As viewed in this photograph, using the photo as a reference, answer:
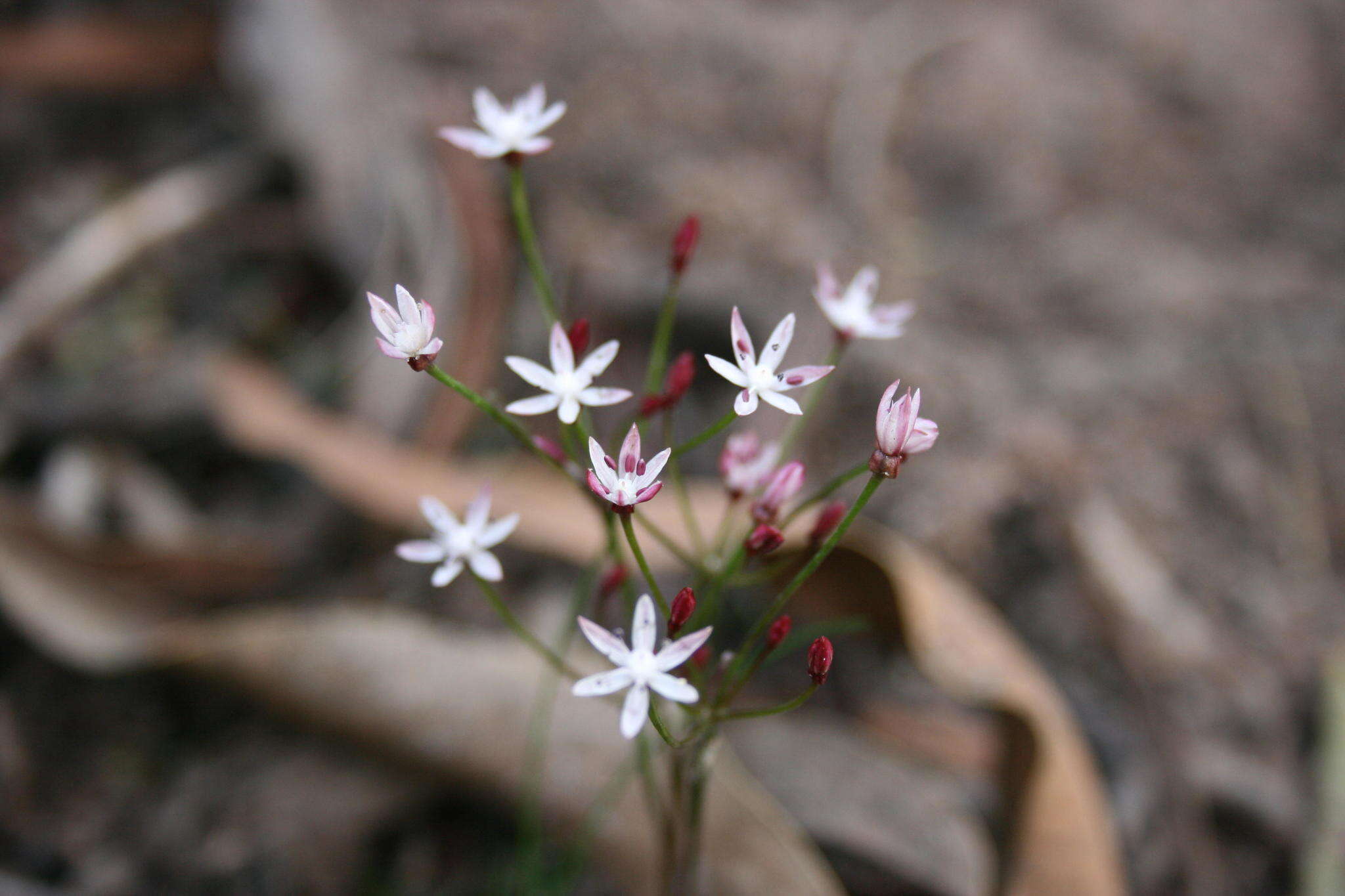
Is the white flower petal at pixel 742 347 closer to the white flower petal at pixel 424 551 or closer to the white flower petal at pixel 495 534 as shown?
the white flower petal at pixel 495 534

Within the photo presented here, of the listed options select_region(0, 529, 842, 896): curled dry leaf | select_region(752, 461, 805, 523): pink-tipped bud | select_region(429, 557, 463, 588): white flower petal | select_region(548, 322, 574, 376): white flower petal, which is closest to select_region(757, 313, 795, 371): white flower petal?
select_region(752, 461, 805, 523): pink-tipped bud

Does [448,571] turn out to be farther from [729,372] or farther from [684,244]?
[684,244]

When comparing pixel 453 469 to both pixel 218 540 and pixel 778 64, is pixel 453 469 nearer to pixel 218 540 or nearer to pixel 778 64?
pixel 218 540

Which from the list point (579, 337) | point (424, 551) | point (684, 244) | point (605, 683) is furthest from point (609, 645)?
point (684, 244)

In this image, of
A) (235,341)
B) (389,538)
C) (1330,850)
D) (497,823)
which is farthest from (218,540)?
(1330,850)

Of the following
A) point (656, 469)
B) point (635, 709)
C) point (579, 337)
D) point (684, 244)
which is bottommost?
point (635, 709)

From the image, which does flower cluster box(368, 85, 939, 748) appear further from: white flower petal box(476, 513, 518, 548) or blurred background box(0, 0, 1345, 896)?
blurred background box(0, 0, 1345, 896)
